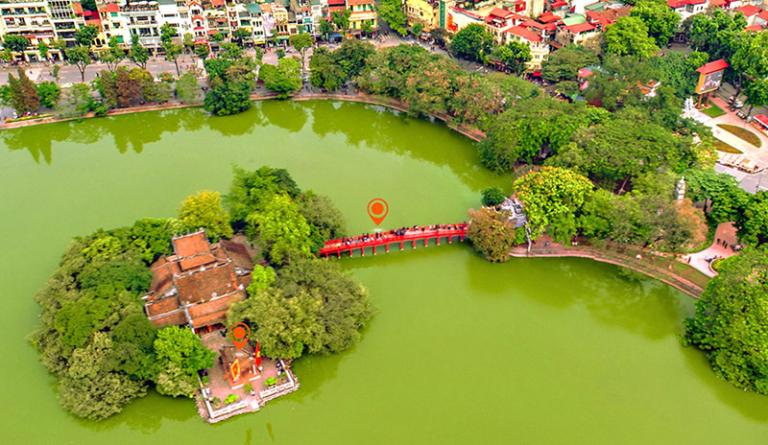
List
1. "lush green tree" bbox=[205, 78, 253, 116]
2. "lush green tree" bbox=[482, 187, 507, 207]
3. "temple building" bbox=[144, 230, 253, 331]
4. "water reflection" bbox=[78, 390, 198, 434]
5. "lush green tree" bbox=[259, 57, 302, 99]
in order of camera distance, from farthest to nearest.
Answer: "lush green tree" bbox=[259, 57, 302, 99] → "lush green tree" bbox=[205, 78, 253, 116] → "lush green tree" bbox=[482, 187, 507, 207] → "temple building" bbox=[144, 230, 253, 331] → "water reflection" bbox=[78, 390, 198, 434]

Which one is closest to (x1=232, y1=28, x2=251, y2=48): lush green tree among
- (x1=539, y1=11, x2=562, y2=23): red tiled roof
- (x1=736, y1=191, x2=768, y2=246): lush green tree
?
(x1=539, y1=11, x2=562, y2=23): red tiled roof

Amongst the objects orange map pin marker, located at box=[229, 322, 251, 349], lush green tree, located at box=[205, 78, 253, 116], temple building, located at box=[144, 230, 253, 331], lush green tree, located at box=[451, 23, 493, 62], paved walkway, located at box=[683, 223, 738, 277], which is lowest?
paved walkway, located at box=[683, 223, 738, 277]

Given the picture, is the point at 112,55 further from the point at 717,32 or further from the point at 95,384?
the point at 717,32

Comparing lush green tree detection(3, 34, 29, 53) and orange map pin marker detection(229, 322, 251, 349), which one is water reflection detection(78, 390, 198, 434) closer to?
orange map pin marker detection(229, 322, 251, 349)

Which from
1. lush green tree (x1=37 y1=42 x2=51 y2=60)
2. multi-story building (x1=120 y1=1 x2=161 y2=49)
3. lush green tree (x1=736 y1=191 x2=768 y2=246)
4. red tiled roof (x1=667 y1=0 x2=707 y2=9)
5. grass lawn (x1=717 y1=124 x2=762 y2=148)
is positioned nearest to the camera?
lush green tree (x1=736 y1=191 x2=768 y2=246)

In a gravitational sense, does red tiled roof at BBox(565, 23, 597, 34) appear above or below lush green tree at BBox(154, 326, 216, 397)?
above

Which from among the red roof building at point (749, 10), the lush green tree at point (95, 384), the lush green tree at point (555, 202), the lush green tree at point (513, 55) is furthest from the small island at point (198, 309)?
the red roof building at point (749, 10)

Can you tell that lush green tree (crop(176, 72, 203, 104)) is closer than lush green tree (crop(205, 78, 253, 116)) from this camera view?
No

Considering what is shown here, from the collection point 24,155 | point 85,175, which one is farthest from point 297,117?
point 24,155
